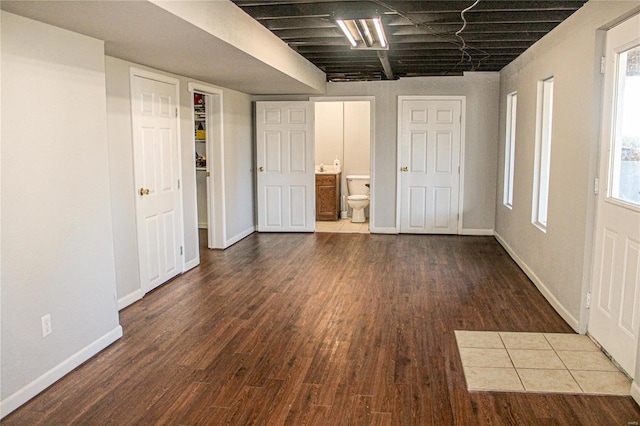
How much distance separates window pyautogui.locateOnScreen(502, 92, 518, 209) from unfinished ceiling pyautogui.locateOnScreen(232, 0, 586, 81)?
55 centimetres

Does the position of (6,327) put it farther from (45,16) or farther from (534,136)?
(534,136)

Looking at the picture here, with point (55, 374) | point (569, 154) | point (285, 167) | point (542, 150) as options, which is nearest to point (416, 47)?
point (542, 150)

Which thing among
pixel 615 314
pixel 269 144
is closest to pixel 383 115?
pixel 269 144

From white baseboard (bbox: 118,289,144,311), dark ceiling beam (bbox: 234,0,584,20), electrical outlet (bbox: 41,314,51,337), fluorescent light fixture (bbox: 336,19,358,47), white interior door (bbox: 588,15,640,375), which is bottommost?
white baseboard (bbox: 118,289,144,311)

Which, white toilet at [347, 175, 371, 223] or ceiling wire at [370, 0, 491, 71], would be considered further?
white toilet at [347, 175, 371, 223]

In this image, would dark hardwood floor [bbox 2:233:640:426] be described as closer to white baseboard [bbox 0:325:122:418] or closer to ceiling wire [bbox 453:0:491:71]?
white baseboard [bbox 0:325:122:418]

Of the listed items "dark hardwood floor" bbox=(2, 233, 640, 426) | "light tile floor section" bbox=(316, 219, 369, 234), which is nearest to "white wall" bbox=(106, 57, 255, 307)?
"dark hardwood floor" bbox=(2, 233, 640, 426)

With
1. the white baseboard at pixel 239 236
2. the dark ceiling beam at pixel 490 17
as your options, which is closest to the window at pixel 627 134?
the dark ceiling beam at pixel 490 17

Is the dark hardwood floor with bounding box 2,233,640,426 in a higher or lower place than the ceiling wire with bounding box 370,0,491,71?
lower

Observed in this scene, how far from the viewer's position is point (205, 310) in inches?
175

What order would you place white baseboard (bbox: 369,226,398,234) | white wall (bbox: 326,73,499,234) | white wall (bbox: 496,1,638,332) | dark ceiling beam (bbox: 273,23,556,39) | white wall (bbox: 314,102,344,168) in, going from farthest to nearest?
white wall (bbox: 314,102,344,168) → white baseboard (bbox: 369,226,398,234) → white wall (bbox: 326,73,499,234) → dark ceiling beam (bbox: 273,23,556,39) → white wall (bbox: 496,1,638,332)

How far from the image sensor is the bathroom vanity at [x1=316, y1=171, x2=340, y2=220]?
9.11 m

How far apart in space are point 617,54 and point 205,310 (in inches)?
140

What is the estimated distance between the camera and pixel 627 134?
3.24 metres
